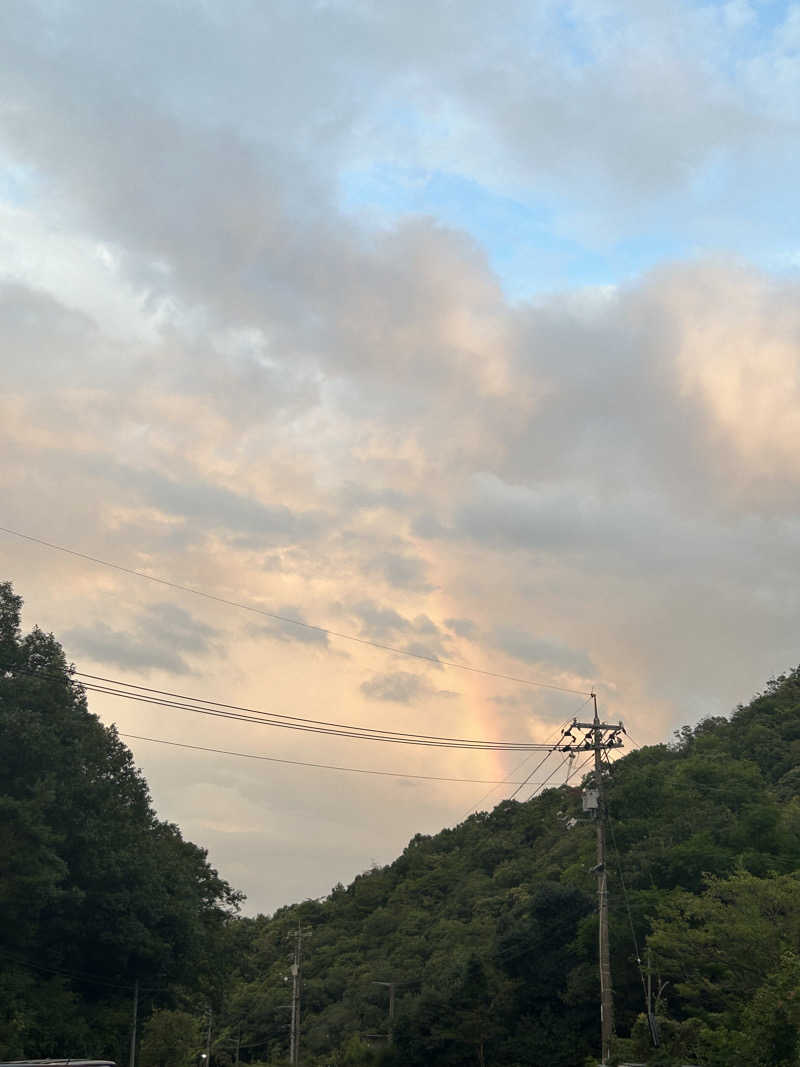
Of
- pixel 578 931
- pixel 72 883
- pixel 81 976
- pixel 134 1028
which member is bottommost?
pixel 134 1028

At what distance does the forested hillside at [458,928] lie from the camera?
41281 millimetres

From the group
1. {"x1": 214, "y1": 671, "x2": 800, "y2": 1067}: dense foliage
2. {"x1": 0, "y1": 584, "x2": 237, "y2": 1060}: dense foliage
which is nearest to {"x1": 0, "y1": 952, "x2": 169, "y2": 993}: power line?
{"x1": 0, "y1": 584, "x2": 237, "y2": 1060}: dense foliage

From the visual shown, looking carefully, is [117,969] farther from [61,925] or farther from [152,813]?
[152,813]

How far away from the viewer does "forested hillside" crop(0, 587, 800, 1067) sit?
41281mm

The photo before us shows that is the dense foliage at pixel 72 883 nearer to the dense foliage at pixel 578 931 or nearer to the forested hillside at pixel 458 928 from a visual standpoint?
the forested hillside at pixel 458 928

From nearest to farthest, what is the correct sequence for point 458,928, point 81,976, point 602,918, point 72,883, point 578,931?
1. point 602,918
2. point 72,883
3. point 81,976
4. point 578,931
5. point 458,928

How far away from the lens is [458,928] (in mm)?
91812

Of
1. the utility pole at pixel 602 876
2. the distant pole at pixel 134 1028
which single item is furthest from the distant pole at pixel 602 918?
the distant pole at pixel 134 1028

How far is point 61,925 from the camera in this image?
52.3 metres

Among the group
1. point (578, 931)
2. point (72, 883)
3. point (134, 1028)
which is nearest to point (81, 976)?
point (134, 1028)

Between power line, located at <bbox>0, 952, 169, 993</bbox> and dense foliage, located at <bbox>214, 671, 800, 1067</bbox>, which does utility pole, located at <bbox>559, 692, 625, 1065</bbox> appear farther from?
power line, located at <bbox>0, 952, 169, 993</bbox>

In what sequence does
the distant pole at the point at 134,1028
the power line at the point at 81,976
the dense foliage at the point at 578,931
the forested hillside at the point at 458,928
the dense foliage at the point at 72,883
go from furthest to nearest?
the distant pole at the point at 134,1028 → the power line at the point at 81,976 → the dense foliage at the point at 72,883 → the forested hillside at the point at 458,928 → the dense foliage at the point at 578,931

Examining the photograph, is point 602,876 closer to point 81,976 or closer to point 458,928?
point 81,976

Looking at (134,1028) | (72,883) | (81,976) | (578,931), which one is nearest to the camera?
(72,883)
